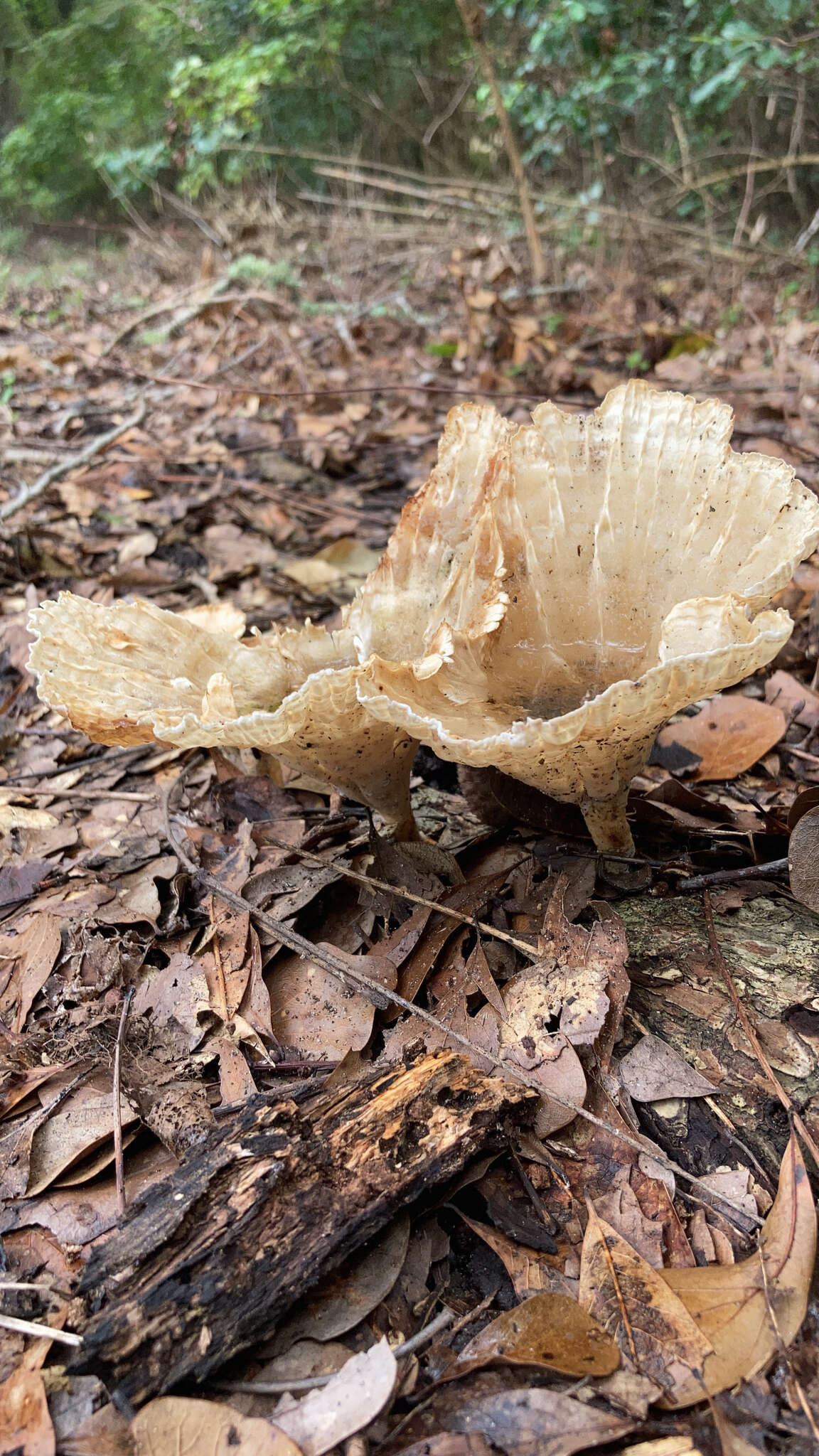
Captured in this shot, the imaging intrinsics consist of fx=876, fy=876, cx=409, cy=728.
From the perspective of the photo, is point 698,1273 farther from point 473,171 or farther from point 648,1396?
point 473,171

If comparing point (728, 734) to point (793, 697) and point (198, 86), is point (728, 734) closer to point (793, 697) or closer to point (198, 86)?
point (793, 697)

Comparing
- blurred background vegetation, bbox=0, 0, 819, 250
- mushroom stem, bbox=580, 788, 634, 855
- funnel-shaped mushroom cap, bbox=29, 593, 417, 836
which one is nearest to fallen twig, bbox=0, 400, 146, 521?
funnel-shaped mushroom cap, bbox=29, 593, 417, 836

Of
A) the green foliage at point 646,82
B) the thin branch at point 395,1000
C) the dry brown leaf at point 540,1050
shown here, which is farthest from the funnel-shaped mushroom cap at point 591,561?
the green foliage at point 646,82

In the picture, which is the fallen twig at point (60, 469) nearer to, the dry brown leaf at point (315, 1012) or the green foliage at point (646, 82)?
the dry brown leaf at point (315, 1012)

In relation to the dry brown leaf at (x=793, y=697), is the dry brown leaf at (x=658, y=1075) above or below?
above

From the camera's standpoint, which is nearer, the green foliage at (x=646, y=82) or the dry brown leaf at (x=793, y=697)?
the dry brown leaf at (x=793, y=697)

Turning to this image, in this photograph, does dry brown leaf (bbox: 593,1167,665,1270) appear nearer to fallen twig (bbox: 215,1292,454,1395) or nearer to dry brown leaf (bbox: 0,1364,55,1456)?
fallen twig (bbox: 215,1292,454,1395)

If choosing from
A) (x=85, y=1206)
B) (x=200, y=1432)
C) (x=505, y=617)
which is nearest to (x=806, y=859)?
(x=505, y=617)
